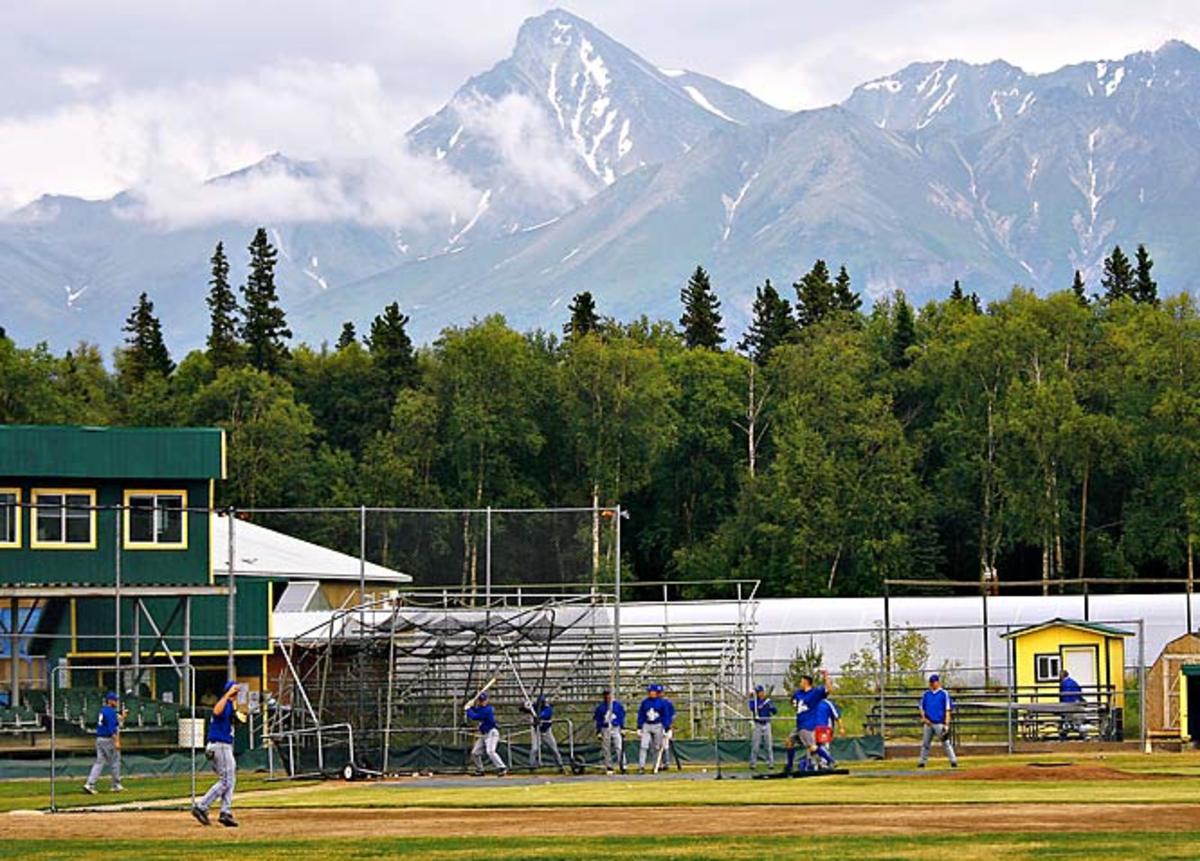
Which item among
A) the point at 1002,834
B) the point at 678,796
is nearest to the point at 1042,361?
the point at 678,796

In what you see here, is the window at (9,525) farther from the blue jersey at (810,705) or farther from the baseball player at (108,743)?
the blue jersey at (810,705)

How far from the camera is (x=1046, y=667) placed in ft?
188

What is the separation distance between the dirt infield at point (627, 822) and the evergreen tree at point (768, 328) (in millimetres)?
82587

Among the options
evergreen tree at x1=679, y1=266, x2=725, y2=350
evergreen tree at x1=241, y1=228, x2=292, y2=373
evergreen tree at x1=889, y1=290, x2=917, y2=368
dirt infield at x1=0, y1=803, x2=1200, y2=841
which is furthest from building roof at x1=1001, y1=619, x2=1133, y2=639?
evergreen tree at x1=679, y1=266, x2=725, y2=350

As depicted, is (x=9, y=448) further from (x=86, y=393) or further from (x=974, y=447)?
(x=86, y=393)

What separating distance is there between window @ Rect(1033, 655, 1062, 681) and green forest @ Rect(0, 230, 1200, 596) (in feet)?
121

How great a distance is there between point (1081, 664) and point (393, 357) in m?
62.2

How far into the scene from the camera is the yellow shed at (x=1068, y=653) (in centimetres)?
5641

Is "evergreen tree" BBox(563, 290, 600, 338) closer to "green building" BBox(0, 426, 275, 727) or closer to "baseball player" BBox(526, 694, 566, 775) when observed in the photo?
"green building" BBox(0, 426, 275, 727)

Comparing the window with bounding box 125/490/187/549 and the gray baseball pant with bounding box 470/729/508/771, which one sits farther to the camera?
the window with bounding box 125/490/187/549

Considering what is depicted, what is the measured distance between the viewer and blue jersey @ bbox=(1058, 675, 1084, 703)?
51.4 m

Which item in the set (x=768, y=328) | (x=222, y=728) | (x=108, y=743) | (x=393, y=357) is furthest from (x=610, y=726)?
(x=768, y=328)

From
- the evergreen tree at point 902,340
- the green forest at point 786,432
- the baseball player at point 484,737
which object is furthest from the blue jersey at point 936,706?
the evergreen tree at point 902,340

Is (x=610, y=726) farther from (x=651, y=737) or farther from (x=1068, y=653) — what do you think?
(x=1068, y=653)
